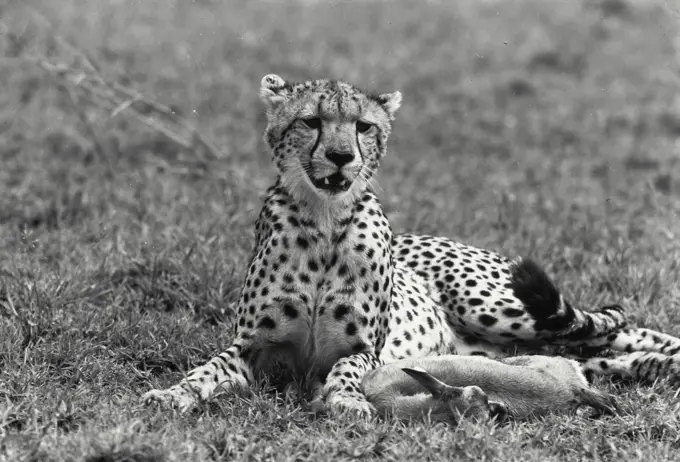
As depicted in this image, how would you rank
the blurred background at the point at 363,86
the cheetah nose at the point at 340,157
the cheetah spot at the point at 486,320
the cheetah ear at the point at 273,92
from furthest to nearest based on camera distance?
the blurred background at the point at 363,86
the cheetah spot at the point at 486,320
the cheetah ear at the point at 273,92
the cheetah nose at the point at 340,157

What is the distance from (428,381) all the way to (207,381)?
0.91m

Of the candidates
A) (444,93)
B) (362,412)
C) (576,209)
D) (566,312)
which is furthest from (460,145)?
(362,412)

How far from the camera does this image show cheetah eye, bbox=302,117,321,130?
4.21 m

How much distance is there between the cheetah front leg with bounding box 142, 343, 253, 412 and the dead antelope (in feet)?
1.76

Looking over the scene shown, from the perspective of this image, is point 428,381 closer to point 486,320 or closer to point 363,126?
point 363,126

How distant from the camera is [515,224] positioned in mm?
6902

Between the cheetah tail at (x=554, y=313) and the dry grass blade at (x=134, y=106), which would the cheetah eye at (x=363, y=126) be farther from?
the dry grass blade at (x=134, y=106)

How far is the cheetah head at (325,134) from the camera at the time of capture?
161 inches

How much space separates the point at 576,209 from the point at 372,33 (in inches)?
191

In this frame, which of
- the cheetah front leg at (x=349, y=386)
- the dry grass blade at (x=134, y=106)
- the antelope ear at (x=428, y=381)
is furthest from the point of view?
the dry grass blade at (x=134, y=106)

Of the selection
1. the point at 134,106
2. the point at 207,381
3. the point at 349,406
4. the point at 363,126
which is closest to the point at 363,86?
the point at 134,106

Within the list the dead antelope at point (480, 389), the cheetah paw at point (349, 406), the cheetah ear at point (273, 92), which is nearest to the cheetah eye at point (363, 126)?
the cheetah ear at point (273, 92)

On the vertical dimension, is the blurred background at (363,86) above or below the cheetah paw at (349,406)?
above

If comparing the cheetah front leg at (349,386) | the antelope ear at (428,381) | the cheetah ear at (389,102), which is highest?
the cheetah ear at (389,102)
